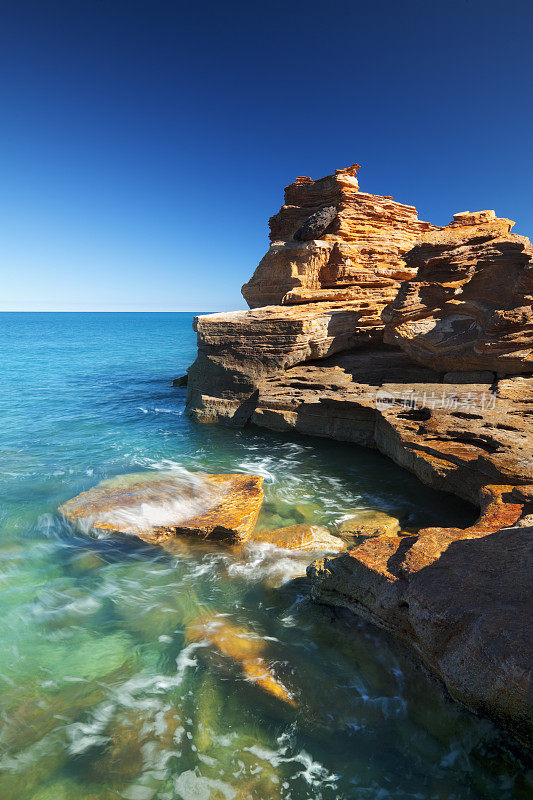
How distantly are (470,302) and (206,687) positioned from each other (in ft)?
41.4

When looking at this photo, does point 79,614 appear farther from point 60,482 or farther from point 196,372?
point 196,372

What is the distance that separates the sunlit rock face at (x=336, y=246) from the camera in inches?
694

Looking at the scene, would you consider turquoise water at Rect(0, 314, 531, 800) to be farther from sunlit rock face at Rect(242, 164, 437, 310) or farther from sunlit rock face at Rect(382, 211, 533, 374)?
sunlit rock face at Rect(242, 164, 437, 310)

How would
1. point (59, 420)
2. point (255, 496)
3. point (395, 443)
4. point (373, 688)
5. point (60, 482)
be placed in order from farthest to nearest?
point (59, 420) → point (60, 482) → point (395, 443) → point (255, 496) → point (373, 688)

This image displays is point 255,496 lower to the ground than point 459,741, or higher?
higher

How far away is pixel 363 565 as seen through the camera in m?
4.67

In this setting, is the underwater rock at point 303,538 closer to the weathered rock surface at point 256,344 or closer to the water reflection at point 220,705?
the water reflection at point 220,705

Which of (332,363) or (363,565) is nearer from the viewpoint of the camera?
(363,565)

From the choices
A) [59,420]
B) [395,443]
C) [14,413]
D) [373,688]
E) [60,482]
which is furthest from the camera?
[14,413]

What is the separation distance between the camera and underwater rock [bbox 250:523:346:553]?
6.97m

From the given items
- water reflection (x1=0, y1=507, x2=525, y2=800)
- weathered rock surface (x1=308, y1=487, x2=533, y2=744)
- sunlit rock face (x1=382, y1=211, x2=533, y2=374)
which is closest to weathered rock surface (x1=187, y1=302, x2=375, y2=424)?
sunlit rock face (x1=382, y1=211, x2=533, y2=374)

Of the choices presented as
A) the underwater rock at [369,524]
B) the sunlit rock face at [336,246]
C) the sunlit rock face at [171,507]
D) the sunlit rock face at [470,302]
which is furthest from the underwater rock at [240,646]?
the sunlit rock face at [336,246]

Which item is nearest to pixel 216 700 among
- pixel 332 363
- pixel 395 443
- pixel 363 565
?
pixel 363 565

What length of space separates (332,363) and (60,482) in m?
10.8
